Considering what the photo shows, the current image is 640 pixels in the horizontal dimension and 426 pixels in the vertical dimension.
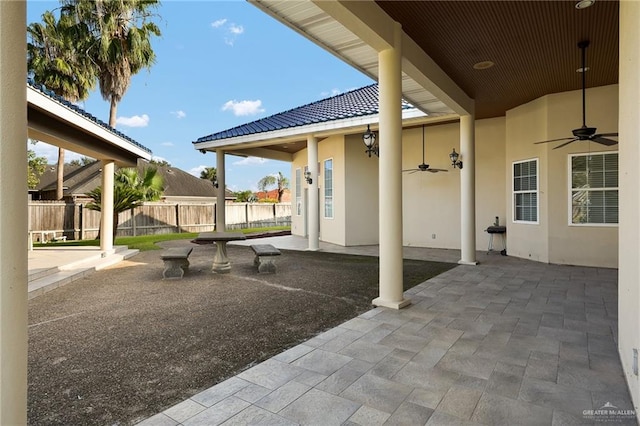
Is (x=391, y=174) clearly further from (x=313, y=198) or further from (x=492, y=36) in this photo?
(x=313, y=198)

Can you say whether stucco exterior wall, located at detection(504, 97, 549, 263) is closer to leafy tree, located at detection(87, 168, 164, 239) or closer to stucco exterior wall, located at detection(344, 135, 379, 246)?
stucco exterior wall, located at detection(344, 135, 379, 246)

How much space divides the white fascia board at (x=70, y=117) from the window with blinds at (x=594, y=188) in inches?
386

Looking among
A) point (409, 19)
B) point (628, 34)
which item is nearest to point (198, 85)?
point (409, 19)

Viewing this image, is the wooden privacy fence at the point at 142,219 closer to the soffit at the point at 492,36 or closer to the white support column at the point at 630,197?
the soffit at the point at 492,36

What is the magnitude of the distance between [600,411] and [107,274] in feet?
25.1

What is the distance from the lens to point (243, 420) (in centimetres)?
202

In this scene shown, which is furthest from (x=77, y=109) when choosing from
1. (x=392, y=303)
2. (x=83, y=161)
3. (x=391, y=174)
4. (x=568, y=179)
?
(x=83, y=161)

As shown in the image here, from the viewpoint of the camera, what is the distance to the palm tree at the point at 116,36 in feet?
45.6

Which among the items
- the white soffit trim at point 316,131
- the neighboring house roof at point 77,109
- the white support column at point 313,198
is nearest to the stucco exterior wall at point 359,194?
the white support column at point 313,198

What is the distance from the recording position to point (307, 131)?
32.1 feet

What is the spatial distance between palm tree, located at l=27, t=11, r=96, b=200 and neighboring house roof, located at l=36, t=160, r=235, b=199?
18.0ft

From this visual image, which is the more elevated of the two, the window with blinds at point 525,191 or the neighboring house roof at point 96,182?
the neighboring house roof at point 96,182

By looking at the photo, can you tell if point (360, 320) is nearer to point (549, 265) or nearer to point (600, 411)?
point (600, 411)

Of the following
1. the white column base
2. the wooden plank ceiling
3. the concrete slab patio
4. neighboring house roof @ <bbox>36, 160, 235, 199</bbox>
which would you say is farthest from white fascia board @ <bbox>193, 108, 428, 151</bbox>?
neighboring house roof @ <bbox>36, 160, 235, 199</bbox>
